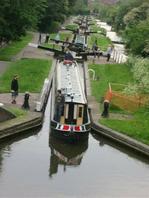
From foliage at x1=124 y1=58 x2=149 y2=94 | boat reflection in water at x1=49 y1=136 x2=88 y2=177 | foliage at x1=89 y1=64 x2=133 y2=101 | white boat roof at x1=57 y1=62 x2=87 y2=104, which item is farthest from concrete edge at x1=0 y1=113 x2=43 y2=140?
foliage at x1=89 y1=64 x2=133 y2=101

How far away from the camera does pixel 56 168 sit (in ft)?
79.3

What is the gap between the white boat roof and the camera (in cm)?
2895

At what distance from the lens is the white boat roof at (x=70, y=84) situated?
95.0 ft

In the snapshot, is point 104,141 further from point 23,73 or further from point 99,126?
point 23,73

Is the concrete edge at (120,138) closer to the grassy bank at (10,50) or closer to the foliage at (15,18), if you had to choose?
the foliage at (15,18)

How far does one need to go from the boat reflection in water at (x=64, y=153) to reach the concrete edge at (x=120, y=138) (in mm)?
1341

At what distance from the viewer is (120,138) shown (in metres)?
27.7

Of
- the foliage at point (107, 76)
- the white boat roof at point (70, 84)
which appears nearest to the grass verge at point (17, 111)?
the white boat roof at point (70, 84)

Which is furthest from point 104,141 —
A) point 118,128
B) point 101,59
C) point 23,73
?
point 101,59

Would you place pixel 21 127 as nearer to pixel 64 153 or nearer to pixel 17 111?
pixel 17 111

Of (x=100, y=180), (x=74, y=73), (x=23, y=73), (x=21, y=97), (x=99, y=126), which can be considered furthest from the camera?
(x=23, y=73)

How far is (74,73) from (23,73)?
16.4 ft

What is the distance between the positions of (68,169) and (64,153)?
2.11 meters

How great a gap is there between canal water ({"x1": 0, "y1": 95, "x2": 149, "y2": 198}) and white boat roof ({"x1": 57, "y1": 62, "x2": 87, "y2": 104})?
7.10ft
